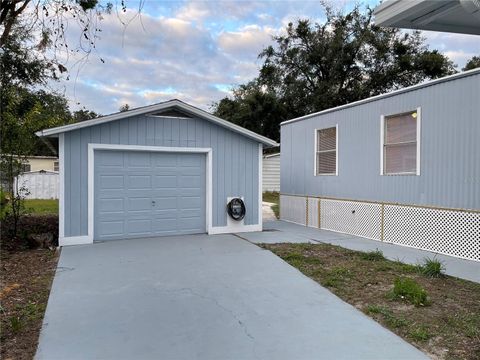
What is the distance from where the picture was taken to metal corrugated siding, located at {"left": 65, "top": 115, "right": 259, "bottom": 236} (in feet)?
27.4

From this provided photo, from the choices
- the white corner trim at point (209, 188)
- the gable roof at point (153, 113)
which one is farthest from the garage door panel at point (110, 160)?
the white corner trim at point (209, 188)

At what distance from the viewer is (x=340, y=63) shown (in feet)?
88.4

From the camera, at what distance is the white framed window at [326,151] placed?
35.3 feet

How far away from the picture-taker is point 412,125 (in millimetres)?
8430

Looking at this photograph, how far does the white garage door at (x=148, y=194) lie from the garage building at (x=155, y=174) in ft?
0.07

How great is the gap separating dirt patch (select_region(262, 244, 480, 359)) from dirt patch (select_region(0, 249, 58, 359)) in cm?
350

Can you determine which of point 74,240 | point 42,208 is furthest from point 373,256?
point 42,208

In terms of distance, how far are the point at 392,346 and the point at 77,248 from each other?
21.1ft

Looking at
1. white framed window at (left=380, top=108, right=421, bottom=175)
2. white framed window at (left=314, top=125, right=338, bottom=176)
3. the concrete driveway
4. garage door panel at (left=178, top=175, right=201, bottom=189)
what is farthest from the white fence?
white framed window at (left=380, top=108, right=421, bottom=175)

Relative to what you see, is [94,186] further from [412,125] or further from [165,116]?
[412,125]

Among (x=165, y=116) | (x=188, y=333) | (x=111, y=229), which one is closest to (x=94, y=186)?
(x=111, y=229)

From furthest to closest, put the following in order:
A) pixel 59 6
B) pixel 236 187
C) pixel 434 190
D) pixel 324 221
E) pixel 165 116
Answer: pixel 324 221
pixel 236 187
pixel 165 116
pixel 434 190
pixel 59 6

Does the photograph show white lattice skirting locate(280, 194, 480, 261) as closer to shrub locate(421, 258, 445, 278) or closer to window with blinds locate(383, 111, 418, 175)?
window with blinds locate(383, 111, 418, 175)

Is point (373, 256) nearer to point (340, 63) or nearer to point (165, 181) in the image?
point (165, 181)
